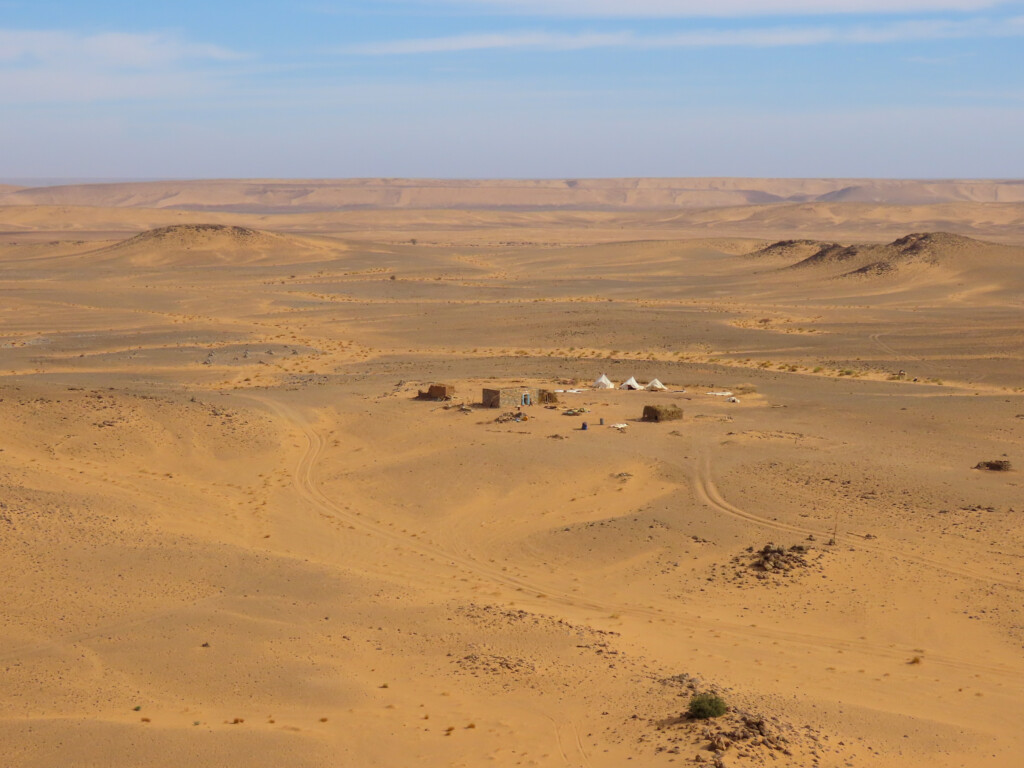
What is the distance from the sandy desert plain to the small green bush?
131 mm

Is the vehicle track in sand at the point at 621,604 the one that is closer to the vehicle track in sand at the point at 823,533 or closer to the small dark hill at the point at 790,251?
the vehicle track in sand at the point at 823,533

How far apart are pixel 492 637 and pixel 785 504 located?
939 centimetres

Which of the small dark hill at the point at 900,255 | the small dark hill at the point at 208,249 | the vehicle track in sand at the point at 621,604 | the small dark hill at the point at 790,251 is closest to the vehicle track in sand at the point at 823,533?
the vehicle track in sand at the point at 621,604

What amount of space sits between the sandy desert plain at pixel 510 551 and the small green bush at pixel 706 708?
0.13 m

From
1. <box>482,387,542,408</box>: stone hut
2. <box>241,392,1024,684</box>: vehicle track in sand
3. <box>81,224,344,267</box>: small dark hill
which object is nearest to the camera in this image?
<box>241,392,1024,684</box>: vehicle track in sand

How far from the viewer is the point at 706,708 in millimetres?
11336

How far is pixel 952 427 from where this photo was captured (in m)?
28.1

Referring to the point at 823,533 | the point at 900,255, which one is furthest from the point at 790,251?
the point at 823,533

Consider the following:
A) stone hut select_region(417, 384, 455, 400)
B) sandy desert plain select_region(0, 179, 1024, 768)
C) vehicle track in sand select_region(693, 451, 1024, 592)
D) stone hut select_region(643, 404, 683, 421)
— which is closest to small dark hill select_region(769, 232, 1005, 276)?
sandy desert plain select_region(0, 179, 1024, 768)

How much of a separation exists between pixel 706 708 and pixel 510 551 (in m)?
8.74

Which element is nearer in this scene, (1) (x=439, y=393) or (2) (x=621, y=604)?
(2) (x=621, y=604)

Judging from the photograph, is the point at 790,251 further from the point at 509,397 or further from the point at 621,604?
the point at 621,604

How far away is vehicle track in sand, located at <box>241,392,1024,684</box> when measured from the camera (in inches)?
591

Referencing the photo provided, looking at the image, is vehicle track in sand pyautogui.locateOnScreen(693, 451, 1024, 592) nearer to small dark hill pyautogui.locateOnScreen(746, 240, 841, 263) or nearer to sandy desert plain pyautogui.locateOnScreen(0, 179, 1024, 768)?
sandy desert plain pyautogui.locateOnScreen(0, 179, 1024, 768)
